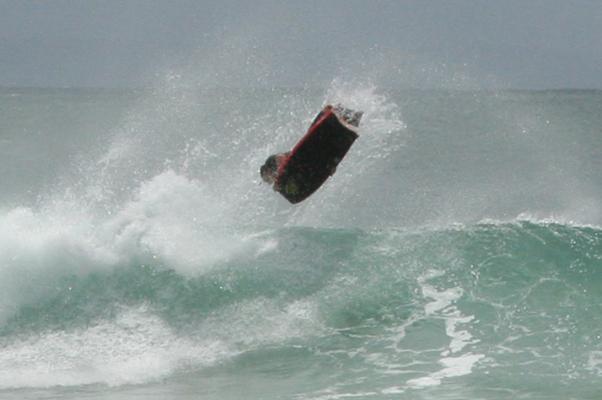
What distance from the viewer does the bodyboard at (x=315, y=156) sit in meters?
12.4

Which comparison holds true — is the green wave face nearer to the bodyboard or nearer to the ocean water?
the ocean water

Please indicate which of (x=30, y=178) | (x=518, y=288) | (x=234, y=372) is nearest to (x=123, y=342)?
(x=234, y=372)

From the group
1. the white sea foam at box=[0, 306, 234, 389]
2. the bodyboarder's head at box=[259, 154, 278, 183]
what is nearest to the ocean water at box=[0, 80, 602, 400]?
the white sea foam at box=[0, 306, 234, 389]

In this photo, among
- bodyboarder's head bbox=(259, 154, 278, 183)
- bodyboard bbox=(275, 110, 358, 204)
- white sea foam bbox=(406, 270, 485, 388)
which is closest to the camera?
bodyboard bbox=(275, 110, 358, 204)

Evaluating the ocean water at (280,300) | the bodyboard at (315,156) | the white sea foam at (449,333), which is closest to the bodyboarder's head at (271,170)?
the bodyboard at (315,156)

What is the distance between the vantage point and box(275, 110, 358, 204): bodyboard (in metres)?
12.4

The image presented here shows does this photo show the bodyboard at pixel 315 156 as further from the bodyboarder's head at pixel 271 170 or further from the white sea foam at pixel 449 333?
the white sea foam at pixel 449 333

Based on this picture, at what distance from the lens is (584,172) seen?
37.7m

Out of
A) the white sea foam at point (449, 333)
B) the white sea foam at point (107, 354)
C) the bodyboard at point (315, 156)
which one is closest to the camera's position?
the bodyboard at point (315, 156)

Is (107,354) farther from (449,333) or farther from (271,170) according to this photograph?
(449,333)

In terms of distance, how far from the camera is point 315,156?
12688 millimetres

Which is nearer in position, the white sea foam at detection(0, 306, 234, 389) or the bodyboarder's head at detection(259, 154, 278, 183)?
the bodyboarder's head at detection(259, 154, 278, 183)

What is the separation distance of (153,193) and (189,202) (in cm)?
78

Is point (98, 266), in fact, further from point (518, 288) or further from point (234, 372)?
point (518, 288)
